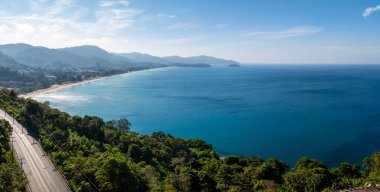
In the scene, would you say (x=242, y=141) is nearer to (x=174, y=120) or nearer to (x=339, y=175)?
(x=174, y=120)

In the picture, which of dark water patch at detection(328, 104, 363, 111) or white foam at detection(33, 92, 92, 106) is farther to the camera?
white foam at detection(33, 92, 92, 106)

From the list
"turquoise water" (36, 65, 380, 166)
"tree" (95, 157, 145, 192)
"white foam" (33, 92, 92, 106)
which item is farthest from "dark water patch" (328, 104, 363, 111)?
"tree" (95, 157, 145, 192)

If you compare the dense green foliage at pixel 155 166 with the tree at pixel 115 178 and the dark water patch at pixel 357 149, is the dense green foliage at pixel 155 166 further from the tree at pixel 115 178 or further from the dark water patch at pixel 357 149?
the dark water patch at pixel 357 149

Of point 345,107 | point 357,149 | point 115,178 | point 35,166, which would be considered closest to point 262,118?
point 357,149

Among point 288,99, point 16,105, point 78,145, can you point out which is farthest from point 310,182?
point 288,99

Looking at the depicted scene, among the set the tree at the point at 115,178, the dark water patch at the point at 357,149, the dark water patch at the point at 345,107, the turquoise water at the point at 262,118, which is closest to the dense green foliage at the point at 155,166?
the tree at the point at 115,178

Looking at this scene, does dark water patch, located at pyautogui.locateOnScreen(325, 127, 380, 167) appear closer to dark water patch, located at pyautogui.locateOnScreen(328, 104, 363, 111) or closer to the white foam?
dark water patch, located at pyautogui.locateOnScreen(328, 104, 363, 111)
